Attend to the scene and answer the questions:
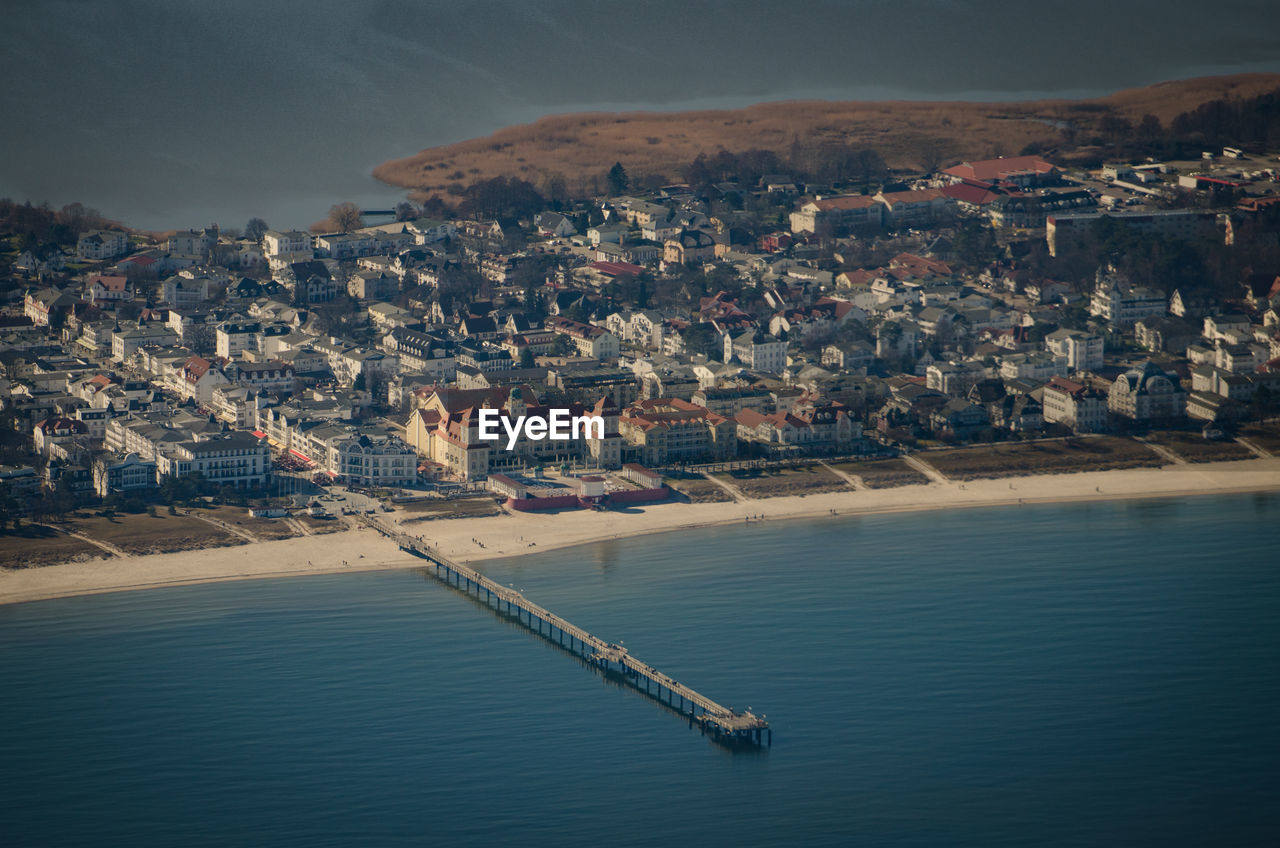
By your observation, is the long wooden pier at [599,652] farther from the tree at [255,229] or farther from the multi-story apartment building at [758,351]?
the tree at [255,229]

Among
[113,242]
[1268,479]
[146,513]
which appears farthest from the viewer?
[113,242]

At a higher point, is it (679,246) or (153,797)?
(679,246)

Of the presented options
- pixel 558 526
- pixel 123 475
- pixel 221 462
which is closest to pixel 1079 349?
pixel 558 526

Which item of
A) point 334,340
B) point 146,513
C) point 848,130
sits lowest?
point 146,513

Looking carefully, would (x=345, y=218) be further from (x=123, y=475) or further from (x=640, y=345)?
(x=123, y=475)

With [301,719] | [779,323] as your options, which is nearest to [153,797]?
[301,719]

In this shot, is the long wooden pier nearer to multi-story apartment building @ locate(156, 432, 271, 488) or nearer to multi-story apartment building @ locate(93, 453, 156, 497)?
multi-story apartment building @ locate(156, 432, 271, 488)

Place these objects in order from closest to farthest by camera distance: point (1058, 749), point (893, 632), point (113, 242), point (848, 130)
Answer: point (1058, 749) → point (893, 632) → point (113, 242) → point (848, 130)

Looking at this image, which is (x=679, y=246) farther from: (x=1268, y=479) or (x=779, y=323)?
(x=1268, y=479)
